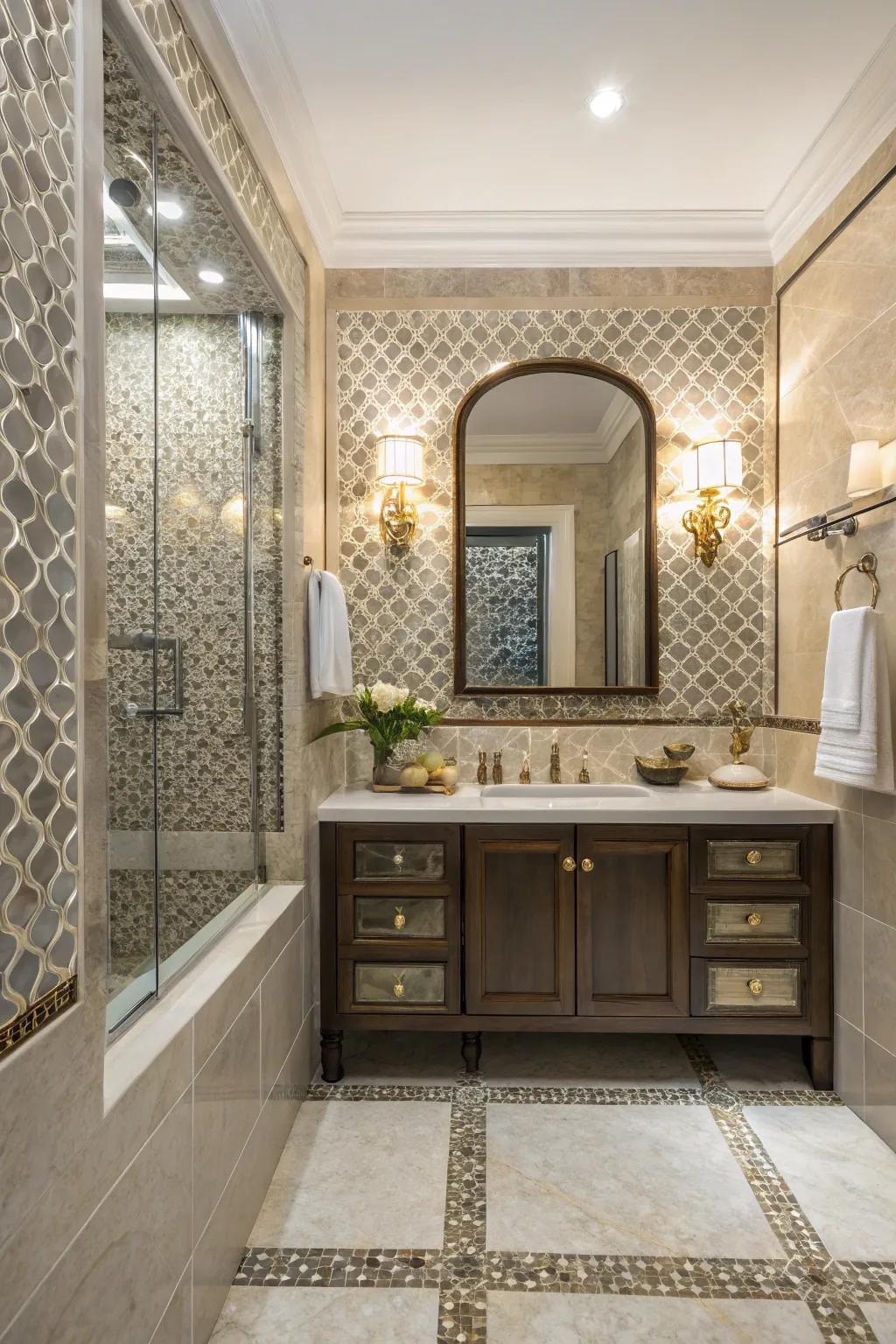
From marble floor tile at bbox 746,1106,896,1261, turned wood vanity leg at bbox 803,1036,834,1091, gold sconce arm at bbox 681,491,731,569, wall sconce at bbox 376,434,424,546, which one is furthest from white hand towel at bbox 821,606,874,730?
wall sconce at bbox 376,434,424,546

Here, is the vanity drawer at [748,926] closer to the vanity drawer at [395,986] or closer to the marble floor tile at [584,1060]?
the marble floor tile at [584,1060]

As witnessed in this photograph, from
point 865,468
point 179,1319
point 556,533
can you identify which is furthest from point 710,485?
point 179,1319

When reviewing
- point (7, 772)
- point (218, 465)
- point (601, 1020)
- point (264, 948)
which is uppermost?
point (218, 465)

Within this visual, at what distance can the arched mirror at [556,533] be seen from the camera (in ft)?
9.37

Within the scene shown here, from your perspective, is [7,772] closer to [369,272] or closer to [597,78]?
[597,78]

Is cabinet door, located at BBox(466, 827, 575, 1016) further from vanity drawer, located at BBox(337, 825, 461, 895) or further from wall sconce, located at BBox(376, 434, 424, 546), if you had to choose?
wall sconce, located at BBox(376, 434, 424, 546)

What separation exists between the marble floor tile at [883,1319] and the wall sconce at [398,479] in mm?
2401

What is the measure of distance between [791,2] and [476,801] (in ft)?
7.34

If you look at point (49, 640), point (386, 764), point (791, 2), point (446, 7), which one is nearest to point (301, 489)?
point (386, 764)

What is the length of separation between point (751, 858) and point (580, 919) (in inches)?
21.7

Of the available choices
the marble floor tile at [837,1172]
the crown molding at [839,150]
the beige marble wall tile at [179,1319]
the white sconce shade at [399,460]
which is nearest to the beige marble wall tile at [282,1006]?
the beige marble wall tile at [179,1319]

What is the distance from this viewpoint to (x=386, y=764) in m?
2.70

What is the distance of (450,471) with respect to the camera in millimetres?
2883

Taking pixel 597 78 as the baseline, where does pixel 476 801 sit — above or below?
below
